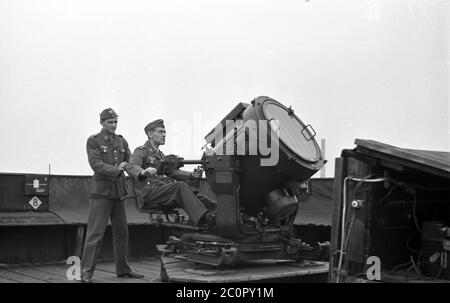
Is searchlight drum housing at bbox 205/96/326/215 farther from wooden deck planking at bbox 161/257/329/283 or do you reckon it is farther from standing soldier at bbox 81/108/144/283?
standing soldier at bbox 81/108/144/283

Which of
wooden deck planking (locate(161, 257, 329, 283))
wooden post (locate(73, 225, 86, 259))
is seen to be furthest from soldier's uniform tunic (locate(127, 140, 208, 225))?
wooden post (locate(73, 225, 86, 259))

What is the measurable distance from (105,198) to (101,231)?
28 cm

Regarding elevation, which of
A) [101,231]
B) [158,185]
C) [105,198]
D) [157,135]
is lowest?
[101,231]

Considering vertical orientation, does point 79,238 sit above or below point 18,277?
above

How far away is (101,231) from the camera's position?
16.8ft

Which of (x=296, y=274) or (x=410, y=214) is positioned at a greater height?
(x=410, y=214)

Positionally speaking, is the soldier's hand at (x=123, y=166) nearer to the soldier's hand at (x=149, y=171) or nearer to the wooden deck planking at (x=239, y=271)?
the soldier's hand at (x=149, y=171)

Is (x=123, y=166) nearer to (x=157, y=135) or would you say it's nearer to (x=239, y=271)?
(x=157, y=135)

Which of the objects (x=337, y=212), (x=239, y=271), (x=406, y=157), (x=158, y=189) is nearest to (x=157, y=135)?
(x=158, y=189)

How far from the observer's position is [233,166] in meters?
4.80
